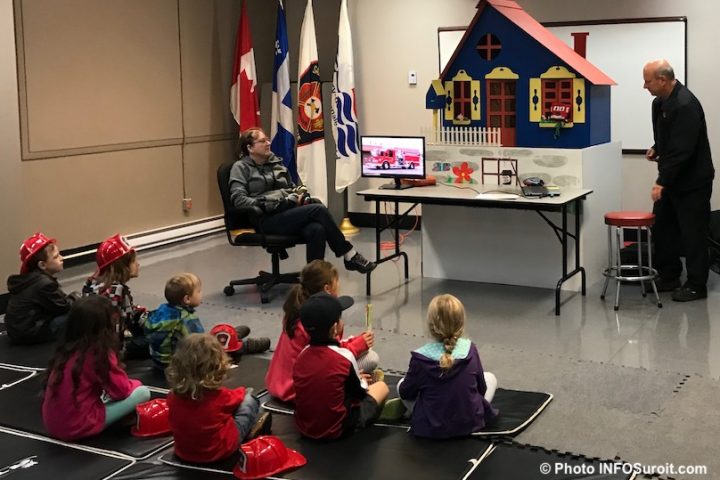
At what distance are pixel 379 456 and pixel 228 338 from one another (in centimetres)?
154

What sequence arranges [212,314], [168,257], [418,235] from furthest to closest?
[418,235], [168,257], [212,314]

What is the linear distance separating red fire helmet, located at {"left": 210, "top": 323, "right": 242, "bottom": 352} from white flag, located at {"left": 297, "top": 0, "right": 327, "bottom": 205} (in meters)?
3.68

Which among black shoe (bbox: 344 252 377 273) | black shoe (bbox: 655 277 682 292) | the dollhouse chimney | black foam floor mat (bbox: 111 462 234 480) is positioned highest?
the dollhouse chimney

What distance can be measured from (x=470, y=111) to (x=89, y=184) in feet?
10.0

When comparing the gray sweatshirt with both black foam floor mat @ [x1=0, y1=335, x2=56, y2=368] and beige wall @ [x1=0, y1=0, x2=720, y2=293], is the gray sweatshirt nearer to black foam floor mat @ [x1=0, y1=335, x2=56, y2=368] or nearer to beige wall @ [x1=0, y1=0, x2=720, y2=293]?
beige wall @ [x1=0, y1=0, x2=720, y2=293]

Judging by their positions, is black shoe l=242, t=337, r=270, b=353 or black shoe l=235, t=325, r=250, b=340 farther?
black shoe l=235, t=325, r=250, b=340

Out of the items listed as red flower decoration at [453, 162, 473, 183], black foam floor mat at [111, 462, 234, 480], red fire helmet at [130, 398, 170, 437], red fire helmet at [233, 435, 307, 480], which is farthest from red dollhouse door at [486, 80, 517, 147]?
black foam floor mat at [111, 462, 234, 480]

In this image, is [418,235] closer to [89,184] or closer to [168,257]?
[168,257]

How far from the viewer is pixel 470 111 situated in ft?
21.4

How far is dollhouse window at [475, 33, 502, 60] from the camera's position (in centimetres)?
638

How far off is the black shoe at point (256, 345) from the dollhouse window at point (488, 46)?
260 centimetres

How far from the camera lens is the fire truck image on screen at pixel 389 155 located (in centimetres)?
633

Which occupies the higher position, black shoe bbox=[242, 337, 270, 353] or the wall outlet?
the wall outlet

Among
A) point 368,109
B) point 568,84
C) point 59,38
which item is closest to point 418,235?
point 368,109
